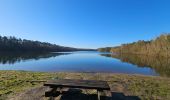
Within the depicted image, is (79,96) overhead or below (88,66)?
overhead

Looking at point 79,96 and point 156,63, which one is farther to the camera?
point 156,63

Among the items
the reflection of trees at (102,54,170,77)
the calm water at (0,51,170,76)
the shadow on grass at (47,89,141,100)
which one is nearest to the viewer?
the shadow on grass at (47,89,141,100)

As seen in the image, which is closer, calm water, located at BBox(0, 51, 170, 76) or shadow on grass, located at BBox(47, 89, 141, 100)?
shadow on grass, located at BBox(47, 89, 141, 100)

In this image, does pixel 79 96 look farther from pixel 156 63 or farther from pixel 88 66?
pixel 156 63

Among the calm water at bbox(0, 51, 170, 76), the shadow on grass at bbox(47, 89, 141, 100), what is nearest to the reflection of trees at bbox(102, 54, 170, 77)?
the calm water at bbox(0, 51, 170, 76)

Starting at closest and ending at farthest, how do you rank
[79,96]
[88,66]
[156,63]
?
[79,96], [88,66], [156,63]

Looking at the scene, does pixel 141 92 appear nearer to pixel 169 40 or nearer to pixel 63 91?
pixel 63 91

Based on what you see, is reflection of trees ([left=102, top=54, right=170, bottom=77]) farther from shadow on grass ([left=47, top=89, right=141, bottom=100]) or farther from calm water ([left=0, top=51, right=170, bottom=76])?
shadow on grass ([left=47, top=89, right=141, bottom=100])

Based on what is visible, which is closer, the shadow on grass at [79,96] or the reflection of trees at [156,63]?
the shadow on grass at [79,96]

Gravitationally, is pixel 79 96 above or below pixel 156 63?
above

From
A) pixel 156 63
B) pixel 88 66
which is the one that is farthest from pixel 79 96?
pixel 156 63

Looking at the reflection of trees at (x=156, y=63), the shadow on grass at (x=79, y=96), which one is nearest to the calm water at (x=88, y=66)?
the reflection of trees at (x=156, y=63)

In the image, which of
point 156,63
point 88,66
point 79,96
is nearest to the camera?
point 79,96

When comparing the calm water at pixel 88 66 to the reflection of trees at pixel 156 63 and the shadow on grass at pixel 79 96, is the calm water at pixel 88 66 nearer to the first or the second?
the reflection of trees at pixel 156 63
